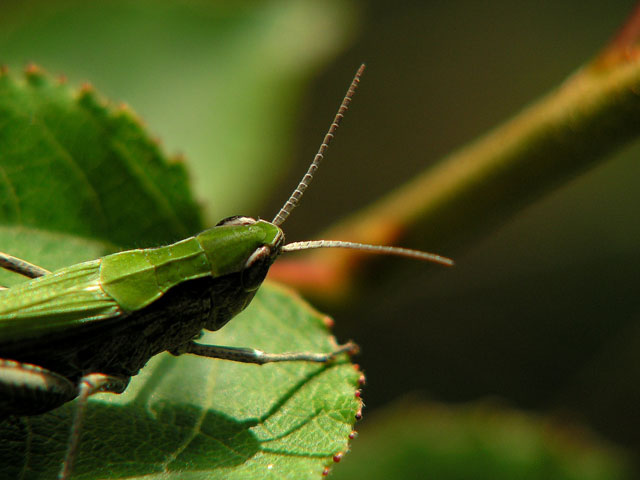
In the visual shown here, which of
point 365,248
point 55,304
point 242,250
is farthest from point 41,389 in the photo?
point 365,248

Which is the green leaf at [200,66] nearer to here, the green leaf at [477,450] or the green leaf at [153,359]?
the green leaf at [153,359]

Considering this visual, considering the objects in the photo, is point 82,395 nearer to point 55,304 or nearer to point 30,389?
point 30,389

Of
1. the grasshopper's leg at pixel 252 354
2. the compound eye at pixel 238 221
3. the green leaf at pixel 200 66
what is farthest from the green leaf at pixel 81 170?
the green leaf at pixel 200 66

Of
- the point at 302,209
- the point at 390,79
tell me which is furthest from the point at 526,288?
the point at 390,79

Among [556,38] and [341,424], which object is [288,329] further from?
[556,38]

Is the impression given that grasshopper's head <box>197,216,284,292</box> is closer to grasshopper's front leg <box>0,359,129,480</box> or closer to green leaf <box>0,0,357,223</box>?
grasshopper's front leg <box>0,359,129,480</box>

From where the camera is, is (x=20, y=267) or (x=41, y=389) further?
(x=20, y=267)

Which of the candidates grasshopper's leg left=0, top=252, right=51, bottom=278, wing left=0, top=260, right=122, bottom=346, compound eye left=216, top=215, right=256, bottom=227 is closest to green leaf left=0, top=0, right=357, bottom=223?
compound eye left=216, top=215, right=256, bottom=227
